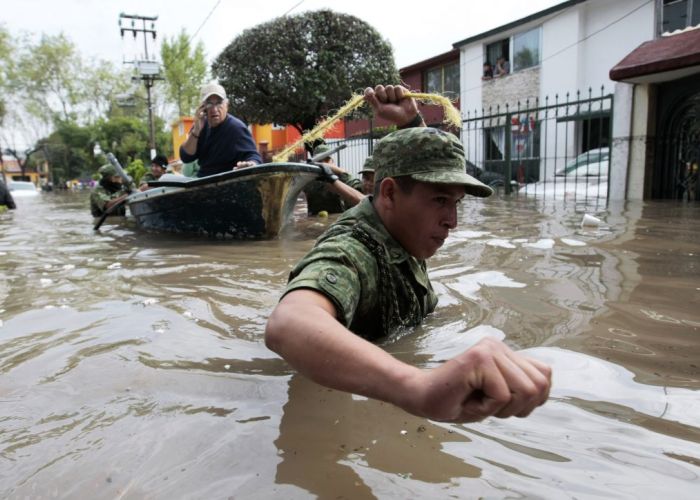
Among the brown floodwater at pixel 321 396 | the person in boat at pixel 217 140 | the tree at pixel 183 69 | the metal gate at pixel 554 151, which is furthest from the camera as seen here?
the tree at pixel 183 69

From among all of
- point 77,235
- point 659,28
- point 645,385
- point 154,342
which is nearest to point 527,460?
point 645,385

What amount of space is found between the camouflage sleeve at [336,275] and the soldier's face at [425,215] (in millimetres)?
215

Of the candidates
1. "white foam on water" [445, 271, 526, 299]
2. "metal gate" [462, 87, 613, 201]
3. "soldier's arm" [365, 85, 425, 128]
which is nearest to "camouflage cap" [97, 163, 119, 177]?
"metal gate" [462, 87, 613, 201]

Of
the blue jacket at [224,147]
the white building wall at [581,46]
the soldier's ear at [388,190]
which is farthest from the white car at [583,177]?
the soldier's ear at [388,190]

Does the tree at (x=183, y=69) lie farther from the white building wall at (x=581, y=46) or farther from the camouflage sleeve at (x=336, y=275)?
the camouflage sleeve at (x=336, y=275)

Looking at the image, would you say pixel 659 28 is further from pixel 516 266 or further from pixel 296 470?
pixel 296 470

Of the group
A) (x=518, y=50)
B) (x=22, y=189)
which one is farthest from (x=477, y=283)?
(x=22, y=189)

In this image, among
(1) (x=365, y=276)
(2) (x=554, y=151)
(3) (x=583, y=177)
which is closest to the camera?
(1) (x=365, y=276)

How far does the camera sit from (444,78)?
21062mm

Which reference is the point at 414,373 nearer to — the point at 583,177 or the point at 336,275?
the point at 336,275

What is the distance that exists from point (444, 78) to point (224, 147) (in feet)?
54.3

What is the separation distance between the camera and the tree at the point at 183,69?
34.1m

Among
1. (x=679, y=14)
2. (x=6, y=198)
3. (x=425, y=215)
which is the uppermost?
(x=679, y=14)

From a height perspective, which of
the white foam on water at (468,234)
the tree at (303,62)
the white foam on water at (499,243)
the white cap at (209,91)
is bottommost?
the white foam on water at (499,243)
